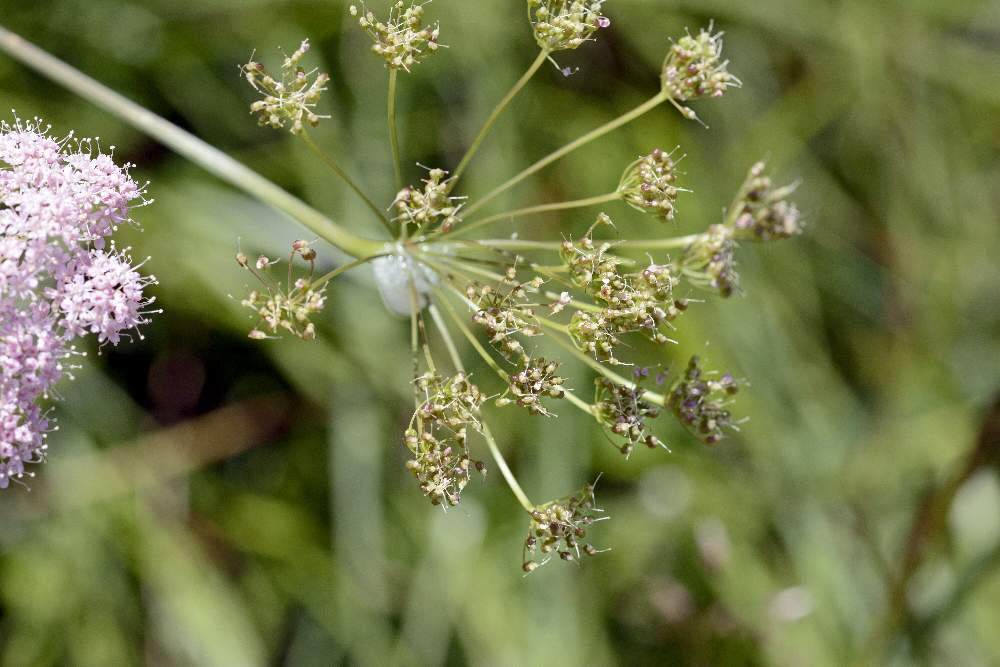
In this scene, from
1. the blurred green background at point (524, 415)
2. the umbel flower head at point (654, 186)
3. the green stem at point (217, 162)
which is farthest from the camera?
the blurred green background at point (524, 415)

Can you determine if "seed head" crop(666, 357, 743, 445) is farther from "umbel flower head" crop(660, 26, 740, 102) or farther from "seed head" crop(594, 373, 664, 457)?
"umbel flower head" crop(660, 26, 740, 102)

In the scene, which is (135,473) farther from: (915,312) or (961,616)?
(915,312)

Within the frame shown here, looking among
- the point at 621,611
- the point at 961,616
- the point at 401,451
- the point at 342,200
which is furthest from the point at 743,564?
the point at 342,200

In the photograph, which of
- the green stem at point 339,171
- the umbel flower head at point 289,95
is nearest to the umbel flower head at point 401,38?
the umbel flower head at point 289,95

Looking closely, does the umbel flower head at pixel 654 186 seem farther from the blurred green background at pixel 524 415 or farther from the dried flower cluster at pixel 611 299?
the blurred green background at pixel 524 415

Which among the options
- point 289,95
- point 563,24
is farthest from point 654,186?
point 289,95

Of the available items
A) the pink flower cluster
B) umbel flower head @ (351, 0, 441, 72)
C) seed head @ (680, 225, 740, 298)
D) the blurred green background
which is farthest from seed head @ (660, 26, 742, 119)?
the blurred green background
